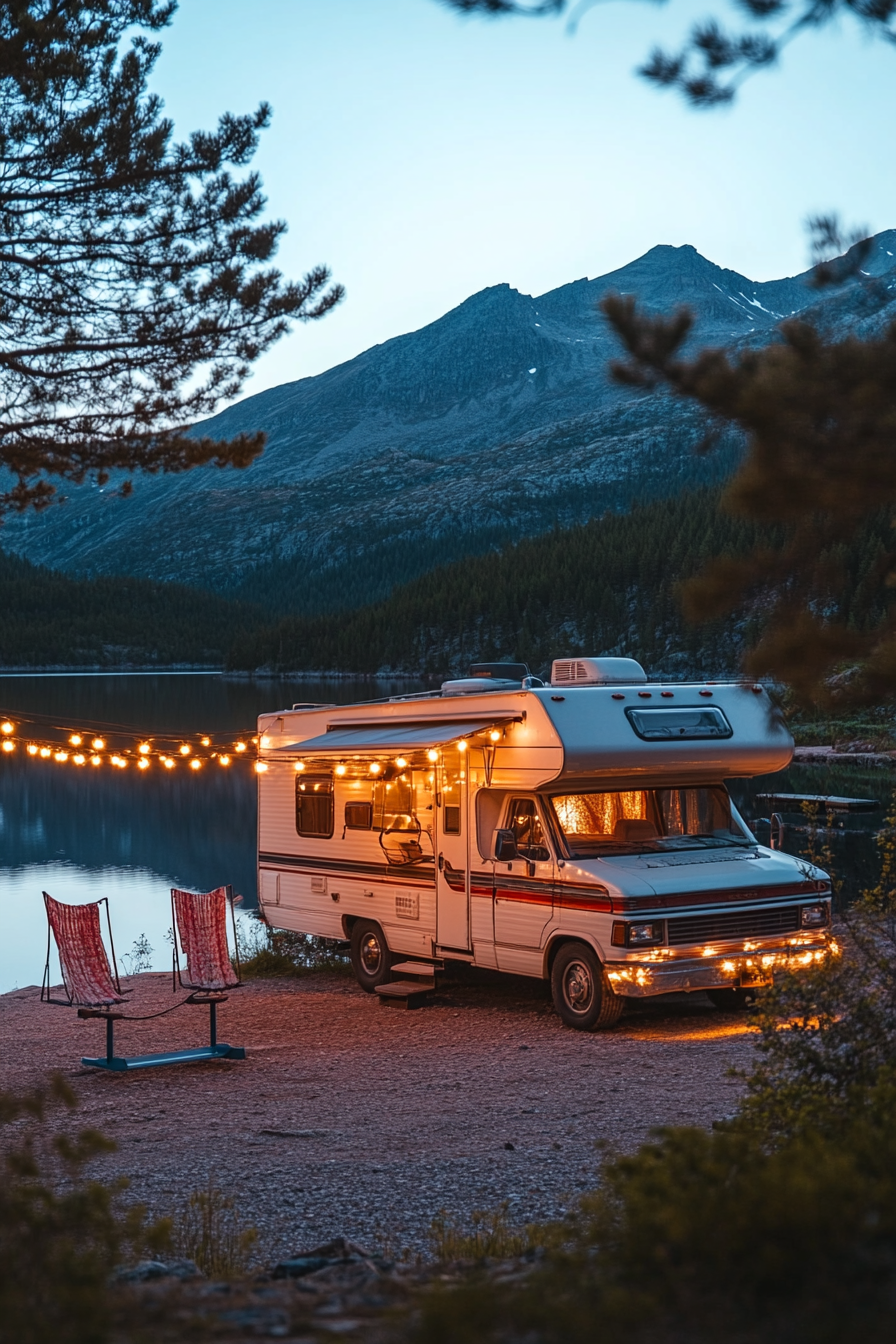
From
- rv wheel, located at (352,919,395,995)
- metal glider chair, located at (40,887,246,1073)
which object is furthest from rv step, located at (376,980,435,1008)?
metal glider chair, located at (40,887,246,1073)

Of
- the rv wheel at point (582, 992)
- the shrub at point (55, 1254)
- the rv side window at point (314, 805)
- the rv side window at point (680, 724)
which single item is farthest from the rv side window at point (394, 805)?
the shrub at point (55, 1254)

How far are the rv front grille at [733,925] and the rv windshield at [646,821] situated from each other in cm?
85

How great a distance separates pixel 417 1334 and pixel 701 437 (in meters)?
3.11

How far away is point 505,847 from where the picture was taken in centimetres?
1167

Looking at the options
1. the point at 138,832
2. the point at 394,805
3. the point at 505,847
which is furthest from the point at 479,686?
the point at 138,832

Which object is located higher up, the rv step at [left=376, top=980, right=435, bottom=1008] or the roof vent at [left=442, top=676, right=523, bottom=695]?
the roof vent at [left=442, top=676, right=523, bottom=695]

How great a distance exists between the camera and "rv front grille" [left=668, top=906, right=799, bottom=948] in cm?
1077

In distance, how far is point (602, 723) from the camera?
11.5 meters

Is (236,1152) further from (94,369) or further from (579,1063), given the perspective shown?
(94,369)

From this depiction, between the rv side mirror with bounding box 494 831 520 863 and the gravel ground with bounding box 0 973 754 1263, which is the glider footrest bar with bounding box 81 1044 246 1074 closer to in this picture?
the gravel ground with bounding box 0 973 754 1263

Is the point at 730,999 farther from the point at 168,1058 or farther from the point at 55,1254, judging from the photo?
the point at 55,1254

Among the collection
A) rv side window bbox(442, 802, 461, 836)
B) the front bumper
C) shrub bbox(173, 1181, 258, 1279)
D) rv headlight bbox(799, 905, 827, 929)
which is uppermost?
rv side window bbox(442, 802, 461, 836)

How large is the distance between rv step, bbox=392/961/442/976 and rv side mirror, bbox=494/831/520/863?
165 centimetres

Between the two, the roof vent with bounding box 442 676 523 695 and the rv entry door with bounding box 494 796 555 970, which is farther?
the roof vent with bounding box 442 676 523 695
